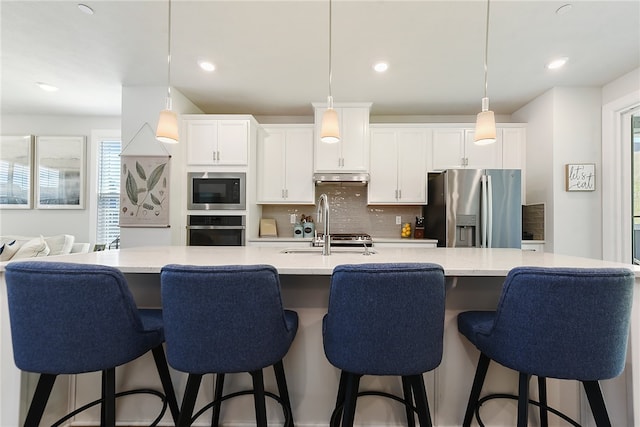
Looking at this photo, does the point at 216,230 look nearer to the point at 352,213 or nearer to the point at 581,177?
the point at 352,213

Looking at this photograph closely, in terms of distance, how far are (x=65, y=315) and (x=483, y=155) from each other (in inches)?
158

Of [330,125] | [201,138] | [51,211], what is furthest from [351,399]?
[51,211]

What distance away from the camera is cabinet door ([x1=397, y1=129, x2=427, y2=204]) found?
3715mm

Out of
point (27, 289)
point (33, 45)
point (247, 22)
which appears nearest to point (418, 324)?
point (27, 289)

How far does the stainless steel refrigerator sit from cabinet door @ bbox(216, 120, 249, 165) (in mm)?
2326

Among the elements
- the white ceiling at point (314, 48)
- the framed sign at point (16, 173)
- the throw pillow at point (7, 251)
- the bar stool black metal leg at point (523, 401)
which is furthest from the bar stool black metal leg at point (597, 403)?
the framed sign at point (16, 173)

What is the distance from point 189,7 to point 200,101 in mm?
1741

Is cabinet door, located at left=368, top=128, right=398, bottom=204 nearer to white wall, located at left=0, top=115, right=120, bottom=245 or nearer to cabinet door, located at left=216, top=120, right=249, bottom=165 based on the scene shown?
cabinet door, located at left=216, top=120, right=249, bottom=165

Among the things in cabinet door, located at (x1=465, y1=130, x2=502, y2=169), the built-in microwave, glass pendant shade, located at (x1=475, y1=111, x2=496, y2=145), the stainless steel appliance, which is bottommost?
the stainless steel appliance

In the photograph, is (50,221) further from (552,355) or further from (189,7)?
(552,355)

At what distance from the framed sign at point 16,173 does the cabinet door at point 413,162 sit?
512 centimetres

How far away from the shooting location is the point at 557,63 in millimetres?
2674

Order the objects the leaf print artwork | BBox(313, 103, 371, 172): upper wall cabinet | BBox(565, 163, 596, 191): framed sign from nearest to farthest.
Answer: BBox(565, 163, 596, 191): framed sign → the leaf print artwork → BBox(313, 103, 371, 172): upper wall cabinet

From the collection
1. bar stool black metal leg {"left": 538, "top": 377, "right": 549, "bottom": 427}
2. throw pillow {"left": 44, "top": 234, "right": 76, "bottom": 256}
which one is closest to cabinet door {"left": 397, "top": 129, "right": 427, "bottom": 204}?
bar stool black metal leg {"left": 538, "top": 377, "right": 549, "bottom": 427}
